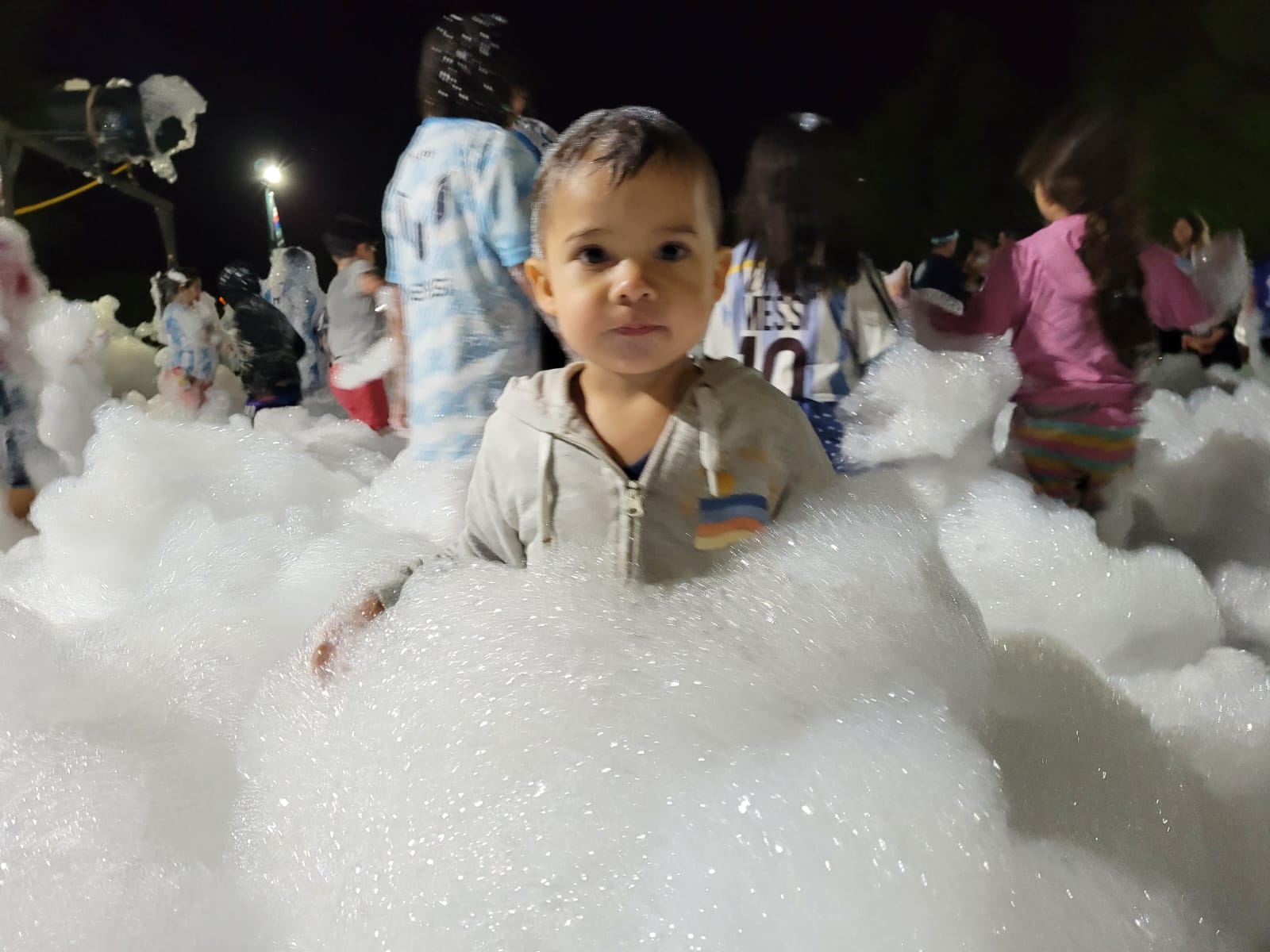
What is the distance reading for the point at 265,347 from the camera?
2.52 meters

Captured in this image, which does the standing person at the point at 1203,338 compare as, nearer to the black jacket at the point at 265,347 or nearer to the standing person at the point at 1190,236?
the standing person at the point at 1190,236

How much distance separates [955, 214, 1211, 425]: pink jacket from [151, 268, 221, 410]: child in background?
2.44 m

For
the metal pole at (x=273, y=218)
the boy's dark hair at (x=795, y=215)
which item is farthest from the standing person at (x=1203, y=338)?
the metal pole at (x=273, y=218)

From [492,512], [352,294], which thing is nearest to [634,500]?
[492,512]

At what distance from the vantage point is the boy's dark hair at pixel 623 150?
0.53 m

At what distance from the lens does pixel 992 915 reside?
1.72 ft

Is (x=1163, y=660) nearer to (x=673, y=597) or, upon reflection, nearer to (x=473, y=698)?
(x=673, y=597)

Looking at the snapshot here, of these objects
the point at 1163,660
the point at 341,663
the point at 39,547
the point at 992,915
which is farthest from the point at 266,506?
the point at 1163,660

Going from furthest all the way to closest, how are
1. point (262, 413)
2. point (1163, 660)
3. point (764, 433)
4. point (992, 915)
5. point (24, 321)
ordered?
point (262, 413) → point (24, 321) → point (1163, 660) → point (764, 433) → point (992, 915)

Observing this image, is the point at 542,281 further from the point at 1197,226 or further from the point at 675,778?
the point at 1197,226

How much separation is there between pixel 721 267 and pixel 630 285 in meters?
0.09

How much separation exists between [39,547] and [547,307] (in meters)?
1.43

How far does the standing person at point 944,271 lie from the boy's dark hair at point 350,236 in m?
1.36

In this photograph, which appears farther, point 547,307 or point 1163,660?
point 1163,660
